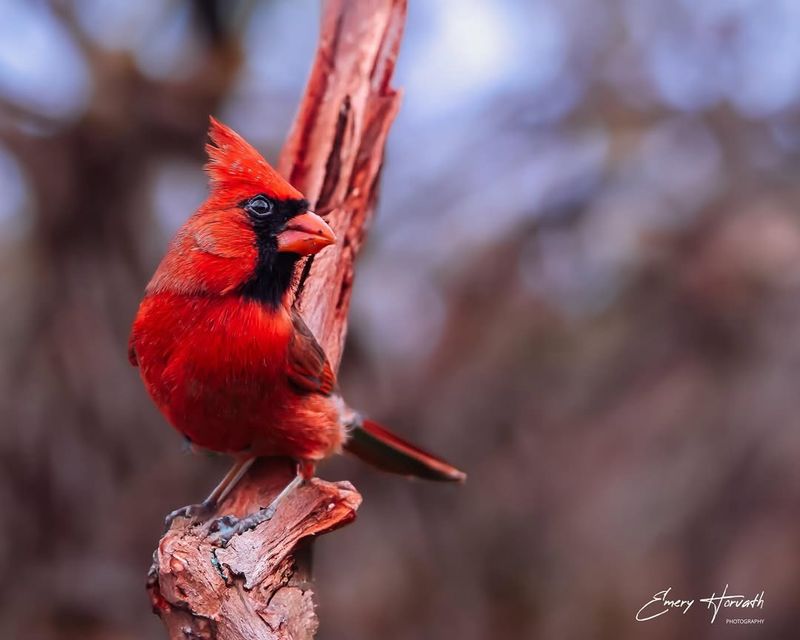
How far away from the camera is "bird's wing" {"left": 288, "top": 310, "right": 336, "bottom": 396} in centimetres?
264

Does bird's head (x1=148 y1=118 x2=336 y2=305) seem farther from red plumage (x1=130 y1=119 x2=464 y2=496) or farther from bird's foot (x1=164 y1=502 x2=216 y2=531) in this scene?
bird's foot (x1=164 y1=502 x2=216 y2=531)

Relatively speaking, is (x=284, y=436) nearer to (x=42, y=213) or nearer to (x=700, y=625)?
(x=42, y=213)

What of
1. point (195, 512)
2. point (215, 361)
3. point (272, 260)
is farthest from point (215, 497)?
point (272, 260)

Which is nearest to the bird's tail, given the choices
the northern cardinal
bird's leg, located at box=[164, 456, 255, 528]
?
bird's leg, located at box=[164, 456, 255, 528]

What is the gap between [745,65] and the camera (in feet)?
18.0

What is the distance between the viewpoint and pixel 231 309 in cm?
255

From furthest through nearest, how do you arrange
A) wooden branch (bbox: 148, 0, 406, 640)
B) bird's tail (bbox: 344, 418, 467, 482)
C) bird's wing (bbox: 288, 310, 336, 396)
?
bird's tail (bbox: 344, 418, 467, 482)
bird's wing (bbox: 288, 310, 336, 396)
wooden branch (bbox: 148, 0, 406, 640)

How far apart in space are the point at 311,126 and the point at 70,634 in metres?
3.38

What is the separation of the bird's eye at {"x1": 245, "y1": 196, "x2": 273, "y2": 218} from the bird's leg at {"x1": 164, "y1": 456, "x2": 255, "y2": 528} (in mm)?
762

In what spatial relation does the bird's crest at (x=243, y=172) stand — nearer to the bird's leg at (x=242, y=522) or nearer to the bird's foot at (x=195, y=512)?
the bird's leg at (x=242, y=522)

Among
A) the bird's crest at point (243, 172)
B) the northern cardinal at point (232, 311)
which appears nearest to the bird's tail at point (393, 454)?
the northern cardinal at point (232, 311)

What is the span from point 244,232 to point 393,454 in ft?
3.76
